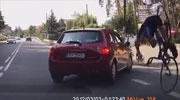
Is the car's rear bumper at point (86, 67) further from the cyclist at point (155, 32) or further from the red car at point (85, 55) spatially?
the cyclist at point (155, 32)

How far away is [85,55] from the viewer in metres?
11.1

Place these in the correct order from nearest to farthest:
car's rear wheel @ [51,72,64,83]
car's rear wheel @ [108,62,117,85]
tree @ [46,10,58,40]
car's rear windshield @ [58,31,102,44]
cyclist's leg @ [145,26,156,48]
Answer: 1. cyclist's leg @ [145,26,156,48]
2. car's rear wheel @ [108,62,117,85]
3. car's rear windshield @ [58,31,102,44]
4. car's rear wheel @ [51,72,64,83]
5. tree @ [46,10,58,40]

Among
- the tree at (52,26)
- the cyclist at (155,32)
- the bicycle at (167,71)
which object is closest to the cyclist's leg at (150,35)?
the cyclist at (155,32)

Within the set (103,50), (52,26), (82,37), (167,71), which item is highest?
(82,37)

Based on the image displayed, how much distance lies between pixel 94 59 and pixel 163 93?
225cm

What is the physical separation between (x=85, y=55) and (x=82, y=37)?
0.74m

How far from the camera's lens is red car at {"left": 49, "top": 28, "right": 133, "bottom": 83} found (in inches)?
435

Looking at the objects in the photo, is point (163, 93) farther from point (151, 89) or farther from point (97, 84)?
point (97, 84)

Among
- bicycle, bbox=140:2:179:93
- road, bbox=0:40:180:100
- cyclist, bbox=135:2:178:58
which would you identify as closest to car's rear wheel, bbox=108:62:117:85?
road, bbox=0:40:180:100

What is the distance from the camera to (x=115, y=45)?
1214 centimetres

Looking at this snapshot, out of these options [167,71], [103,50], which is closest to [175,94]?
[167,71]

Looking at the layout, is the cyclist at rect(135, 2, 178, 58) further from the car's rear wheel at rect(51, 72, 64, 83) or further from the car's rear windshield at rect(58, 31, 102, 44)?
the car's rear wheel at rect(51, 72, 64, 83)

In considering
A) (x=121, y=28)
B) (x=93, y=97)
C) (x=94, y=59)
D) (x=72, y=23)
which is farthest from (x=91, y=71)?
(x=72, y=23)

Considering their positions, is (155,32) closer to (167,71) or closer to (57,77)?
(167,71)
